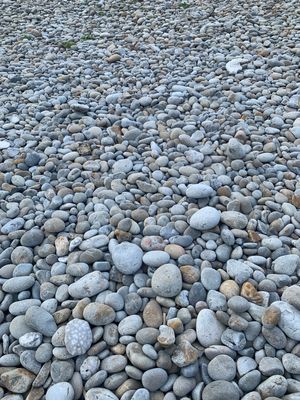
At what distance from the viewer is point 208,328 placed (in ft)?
5.67

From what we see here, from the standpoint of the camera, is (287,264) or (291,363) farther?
(287,264)

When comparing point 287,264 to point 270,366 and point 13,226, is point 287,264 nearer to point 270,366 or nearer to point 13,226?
point 270,366

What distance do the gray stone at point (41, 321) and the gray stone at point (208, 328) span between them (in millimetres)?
573

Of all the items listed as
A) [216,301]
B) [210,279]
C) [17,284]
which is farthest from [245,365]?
[17,284]

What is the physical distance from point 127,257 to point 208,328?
18.5 inches

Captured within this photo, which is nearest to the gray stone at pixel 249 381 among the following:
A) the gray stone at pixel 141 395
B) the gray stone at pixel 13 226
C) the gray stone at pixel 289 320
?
the gray stone at pixel 289 320

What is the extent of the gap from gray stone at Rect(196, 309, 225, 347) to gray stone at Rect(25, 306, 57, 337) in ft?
1.88

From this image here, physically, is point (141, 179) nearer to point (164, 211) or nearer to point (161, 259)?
point (164, 211)

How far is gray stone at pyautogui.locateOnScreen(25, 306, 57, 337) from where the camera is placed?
177 cm

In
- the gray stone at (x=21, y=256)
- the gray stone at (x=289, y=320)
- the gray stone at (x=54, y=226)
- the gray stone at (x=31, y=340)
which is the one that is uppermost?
the gray stone at (x=54, y=226)

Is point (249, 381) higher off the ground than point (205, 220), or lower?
lower

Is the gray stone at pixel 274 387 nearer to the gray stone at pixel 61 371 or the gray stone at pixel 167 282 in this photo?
the gray stone at pixel 167 282

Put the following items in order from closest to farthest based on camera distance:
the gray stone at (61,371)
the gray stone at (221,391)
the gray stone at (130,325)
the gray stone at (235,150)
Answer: the gray stone at (221,391)
the gray stone at (61,371)
the gray stone at (130,325)
the gray stone at (235,150)

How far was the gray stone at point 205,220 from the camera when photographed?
6.89ft
